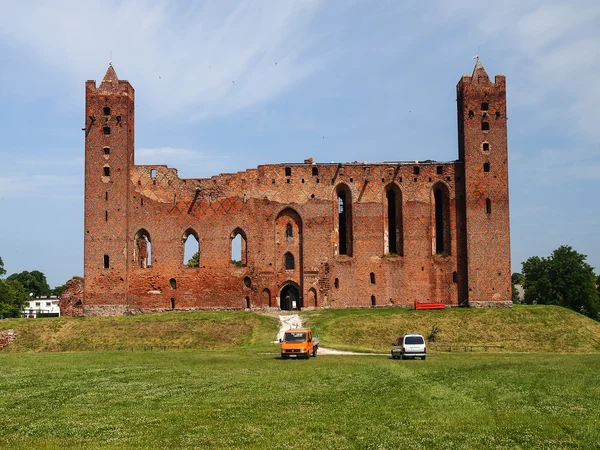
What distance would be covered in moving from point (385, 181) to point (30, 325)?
953 inches

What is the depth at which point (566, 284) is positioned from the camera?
7250 cm

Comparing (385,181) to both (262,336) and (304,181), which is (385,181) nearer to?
(304,181)

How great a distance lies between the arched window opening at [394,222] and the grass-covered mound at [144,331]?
34.2 ft

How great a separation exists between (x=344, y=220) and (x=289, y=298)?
886cm

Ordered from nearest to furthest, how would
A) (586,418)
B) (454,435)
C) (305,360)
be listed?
(454,435) < (586,418) < (305,360)

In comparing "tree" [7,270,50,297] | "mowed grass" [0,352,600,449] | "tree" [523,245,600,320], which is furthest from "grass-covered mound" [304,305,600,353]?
"tree" [7,270,50,297]

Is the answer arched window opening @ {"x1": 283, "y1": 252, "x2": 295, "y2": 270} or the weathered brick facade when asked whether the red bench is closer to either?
the weathered brick facade

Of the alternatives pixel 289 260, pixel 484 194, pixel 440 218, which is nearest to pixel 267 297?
pixel 289 260

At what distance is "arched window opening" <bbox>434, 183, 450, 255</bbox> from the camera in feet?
164

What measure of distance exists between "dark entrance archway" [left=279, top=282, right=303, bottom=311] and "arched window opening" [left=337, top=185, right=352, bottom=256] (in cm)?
406

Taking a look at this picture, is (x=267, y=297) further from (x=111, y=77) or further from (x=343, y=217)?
(x=111, y=77)

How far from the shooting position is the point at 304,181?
50.2 metres

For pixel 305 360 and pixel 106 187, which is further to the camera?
pixel 106 187

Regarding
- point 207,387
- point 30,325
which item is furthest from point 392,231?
point 207,387
